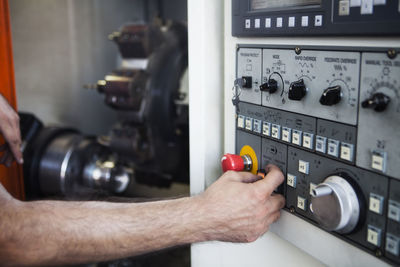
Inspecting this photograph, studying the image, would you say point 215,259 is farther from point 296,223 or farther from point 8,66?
point 8,66

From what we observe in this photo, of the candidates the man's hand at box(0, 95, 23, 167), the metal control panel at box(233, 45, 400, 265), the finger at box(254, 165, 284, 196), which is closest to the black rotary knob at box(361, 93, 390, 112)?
the metal control panel at box(233, 45, 400, 265)

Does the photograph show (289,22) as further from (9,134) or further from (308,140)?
(9,134)

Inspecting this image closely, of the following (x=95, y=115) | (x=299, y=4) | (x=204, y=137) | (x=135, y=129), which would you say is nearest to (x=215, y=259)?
(x=204, y=137)

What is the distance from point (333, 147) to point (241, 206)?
17 centimetres

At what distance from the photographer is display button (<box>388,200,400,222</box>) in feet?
1.61

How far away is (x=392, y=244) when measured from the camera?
1.65ft

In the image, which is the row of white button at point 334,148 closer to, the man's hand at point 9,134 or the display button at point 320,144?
the display button at point 320,144

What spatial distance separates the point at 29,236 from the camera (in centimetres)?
66

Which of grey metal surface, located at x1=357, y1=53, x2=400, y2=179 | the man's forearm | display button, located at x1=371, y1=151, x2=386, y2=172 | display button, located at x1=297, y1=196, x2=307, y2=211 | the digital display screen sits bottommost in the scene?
the man's forearm

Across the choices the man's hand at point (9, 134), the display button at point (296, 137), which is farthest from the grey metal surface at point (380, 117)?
the man's hand at point (9, 134)

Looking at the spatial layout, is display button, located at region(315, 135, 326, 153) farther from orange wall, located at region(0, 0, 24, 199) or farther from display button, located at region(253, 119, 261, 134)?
orange wall, located at region(0, 0, 24, 199)

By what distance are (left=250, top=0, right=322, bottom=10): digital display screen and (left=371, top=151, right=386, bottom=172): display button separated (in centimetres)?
21

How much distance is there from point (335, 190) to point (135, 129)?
110 cm

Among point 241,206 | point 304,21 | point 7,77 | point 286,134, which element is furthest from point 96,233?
point 7,77
